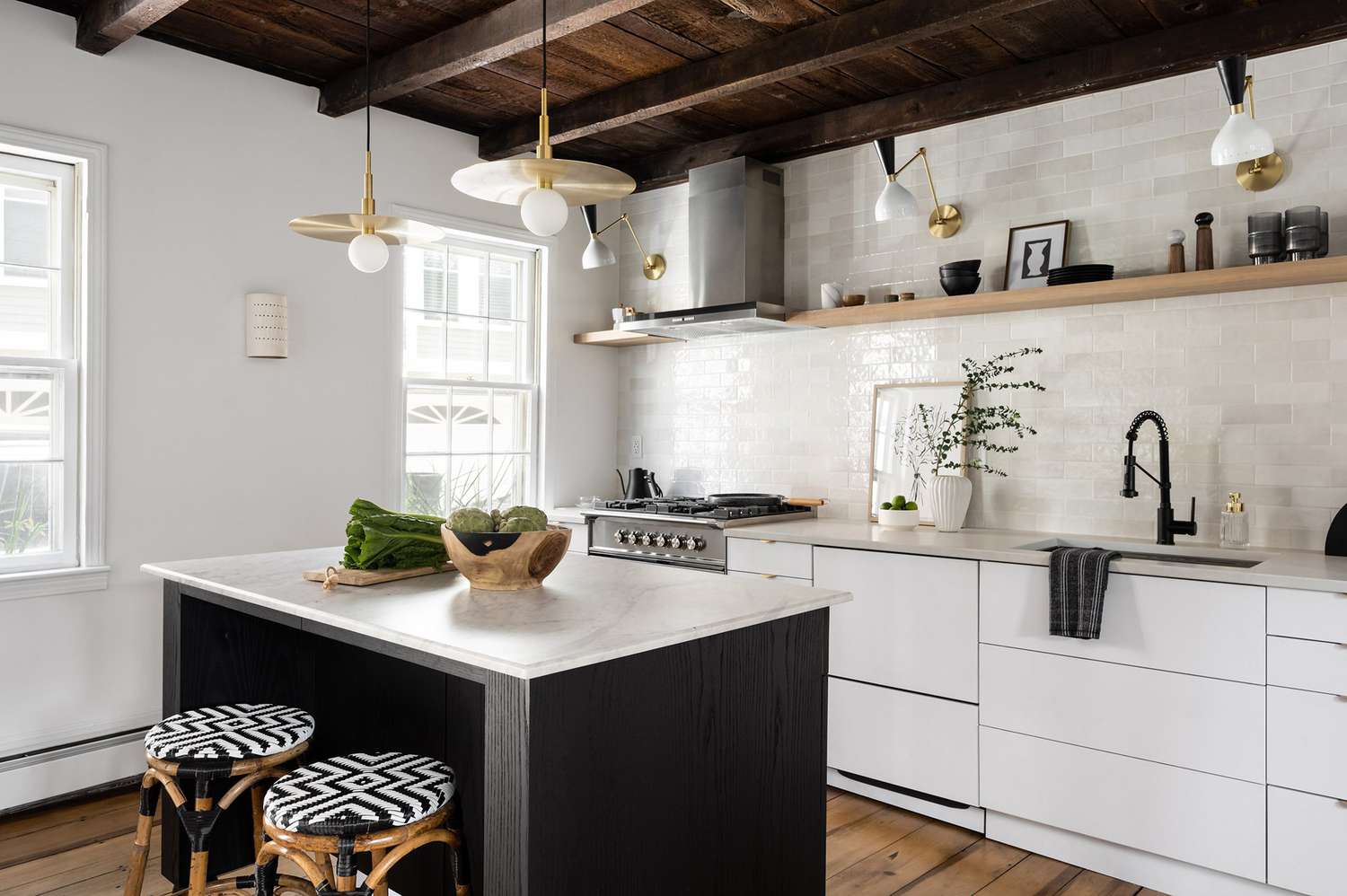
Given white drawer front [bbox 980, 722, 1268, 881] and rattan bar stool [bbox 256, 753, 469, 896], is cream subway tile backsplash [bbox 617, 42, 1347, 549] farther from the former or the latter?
rattan bar stool [bbox 256, 753, 469, 896]

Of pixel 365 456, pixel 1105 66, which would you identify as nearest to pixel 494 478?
pixel 365 456


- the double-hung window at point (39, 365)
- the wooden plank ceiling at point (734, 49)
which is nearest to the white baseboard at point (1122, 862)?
the wooden plank ceiling at point (734, 49)

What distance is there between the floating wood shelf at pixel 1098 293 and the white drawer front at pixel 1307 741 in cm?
132

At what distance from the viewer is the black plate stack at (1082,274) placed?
337cm

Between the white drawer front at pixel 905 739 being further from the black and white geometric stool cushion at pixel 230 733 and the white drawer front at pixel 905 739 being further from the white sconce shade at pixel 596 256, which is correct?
the white sconce shade at pixel 596 256

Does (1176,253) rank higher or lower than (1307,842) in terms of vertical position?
higher

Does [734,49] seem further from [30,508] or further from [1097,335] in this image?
[30,508]

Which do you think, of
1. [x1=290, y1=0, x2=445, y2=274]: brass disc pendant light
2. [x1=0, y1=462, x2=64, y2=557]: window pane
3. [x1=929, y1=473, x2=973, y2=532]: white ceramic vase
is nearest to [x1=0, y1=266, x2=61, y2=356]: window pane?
[x1=0, y1=462, x2=64, y2=557]: window pane

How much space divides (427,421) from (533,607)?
2758 mm

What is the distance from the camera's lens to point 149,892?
267 cm

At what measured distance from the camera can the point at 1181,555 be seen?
3.15m

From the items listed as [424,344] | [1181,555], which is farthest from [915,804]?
[424,344]

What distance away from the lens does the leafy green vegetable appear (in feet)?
7.73

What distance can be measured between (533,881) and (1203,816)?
213cm
